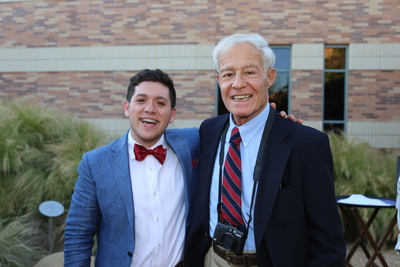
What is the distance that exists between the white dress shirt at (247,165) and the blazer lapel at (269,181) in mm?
120

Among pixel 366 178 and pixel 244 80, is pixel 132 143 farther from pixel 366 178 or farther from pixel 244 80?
pixel 366 178

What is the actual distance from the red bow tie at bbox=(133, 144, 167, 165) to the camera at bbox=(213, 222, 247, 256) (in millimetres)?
618

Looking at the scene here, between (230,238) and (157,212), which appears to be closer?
(230,238)

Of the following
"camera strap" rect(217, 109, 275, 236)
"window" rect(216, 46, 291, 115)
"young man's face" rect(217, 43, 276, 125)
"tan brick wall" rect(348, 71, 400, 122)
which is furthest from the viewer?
"window" rect(216, 46, 291, 115)

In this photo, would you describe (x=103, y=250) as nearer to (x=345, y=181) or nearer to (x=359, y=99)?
(x=345, y=181)

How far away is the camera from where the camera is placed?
2072 mm

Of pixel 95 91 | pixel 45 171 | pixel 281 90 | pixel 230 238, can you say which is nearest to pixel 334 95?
pixel 281 90

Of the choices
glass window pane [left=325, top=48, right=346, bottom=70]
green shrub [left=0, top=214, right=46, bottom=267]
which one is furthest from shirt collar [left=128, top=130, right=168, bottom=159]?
glass window pane [left=325, top=48, right=346, bottom=70]

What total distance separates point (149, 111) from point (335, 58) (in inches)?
392

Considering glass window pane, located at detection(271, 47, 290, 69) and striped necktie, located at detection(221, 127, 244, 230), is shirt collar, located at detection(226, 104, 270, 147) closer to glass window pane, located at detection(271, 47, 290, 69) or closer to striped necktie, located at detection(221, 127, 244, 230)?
striped necktie, located at detection(221, 127, 244, 230)

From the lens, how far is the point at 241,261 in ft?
7.09

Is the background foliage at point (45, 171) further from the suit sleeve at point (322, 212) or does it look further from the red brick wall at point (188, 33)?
the suit sleeve at point (322, 212)

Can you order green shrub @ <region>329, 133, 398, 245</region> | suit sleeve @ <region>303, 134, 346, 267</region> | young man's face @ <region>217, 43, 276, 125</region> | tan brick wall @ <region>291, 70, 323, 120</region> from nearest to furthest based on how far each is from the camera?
suit sleeve @ <region>303, 134, 346, 267</region> → young man's face @ <region>217, 43, 276, 125</region> → green shrub @ <region>329, 133, 398, 245</region> → tan brick wall @ <region>291, 70, 323, 120</region>

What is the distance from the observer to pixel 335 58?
1095 centimetres
